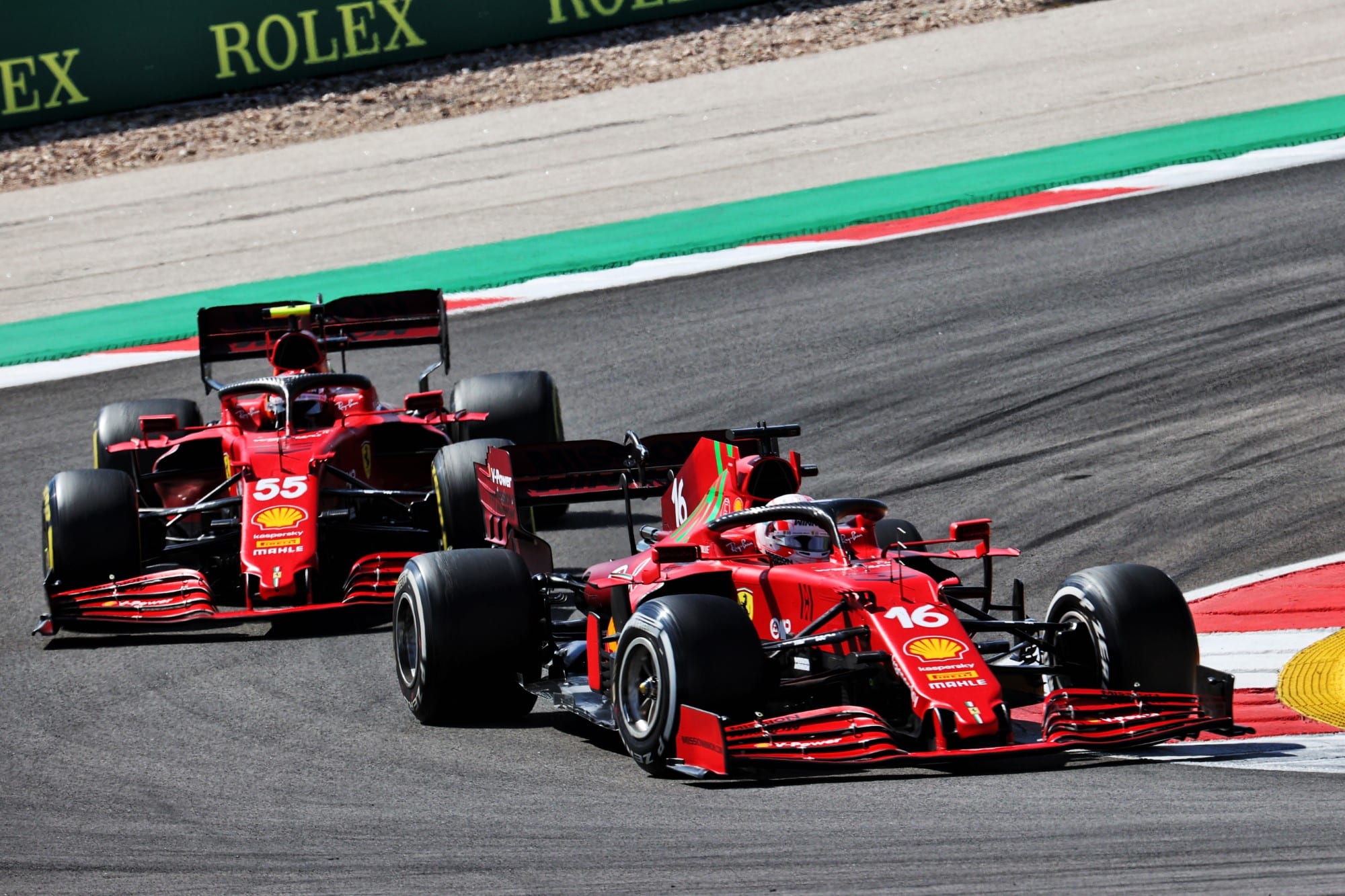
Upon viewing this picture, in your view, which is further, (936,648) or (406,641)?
(406,641)

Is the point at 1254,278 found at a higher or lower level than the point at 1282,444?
higher

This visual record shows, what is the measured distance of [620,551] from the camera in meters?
13.5

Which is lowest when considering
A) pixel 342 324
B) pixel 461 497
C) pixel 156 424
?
pixel 461 497

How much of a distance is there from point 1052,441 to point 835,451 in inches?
60.4

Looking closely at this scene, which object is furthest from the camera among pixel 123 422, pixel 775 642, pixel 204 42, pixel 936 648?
pixel 204 42

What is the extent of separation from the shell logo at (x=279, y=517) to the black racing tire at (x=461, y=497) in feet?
2.89

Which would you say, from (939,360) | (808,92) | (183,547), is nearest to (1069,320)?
(939,360)

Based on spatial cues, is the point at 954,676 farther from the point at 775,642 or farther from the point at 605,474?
the point at 605,474

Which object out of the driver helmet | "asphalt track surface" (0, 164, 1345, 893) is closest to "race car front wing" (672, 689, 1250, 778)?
"asphalt track surface" (0, 164, 1345, 893)

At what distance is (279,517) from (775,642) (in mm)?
4255

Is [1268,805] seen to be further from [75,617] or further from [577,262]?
[577,262]

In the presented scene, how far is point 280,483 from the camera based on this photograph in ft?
39.4

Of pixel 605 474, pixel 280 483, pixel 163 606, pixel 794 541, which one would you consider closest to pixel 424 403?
pixel 280 483

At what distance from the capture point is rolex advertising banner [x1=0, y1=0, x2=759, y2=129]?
24.7m
